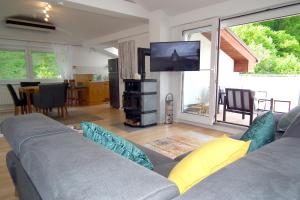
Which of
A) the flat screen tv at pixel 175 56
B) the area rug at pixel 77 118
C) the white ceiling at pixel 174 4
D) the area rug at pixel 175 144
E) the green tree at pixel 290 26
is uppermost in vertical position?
the green tree at pixel 290 26

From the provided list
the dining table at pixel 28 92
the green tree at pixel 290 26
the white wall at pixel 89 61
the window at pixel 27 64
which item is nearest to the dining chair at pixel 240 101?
the dining table at pixel 28 92

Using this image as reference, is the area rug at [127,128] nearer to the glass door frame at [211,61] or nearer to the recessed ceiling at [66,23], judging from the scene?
the glass door frame at [211,61]

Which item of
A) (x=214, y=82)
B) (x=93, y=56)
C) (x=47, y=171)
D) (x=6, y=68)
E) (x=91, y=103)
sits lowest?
(x=91, y=103)

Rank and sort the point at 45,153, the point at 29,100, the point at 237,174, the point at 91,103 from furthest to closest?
1. the point at 91,103
2. the point at 29,100
3. the point at 45,153
4. the point at 237,174

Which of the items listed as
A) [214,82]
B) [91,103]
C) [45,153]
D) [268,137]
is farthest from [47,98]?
[268,137]

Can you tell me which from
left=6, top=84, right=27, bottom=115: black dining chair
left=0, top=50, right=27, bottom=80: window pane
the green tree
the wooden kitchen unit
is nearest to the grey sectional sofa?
left=6, top=84, right=27, bottom=115: black dining chair

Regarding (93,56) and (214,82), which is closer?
(214,82)

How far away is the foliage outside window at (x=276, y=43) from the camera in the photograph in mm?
7254

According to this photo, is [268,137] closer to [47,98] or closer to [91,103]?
[47,98]

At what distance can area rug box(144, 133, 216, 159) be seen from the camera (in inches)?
106

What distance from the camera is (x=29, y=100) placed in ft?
15.8

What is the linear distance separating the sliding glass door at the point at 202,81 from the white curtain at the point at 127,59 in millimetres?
1771

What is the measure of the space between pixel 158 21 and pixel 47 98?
3.05 meters

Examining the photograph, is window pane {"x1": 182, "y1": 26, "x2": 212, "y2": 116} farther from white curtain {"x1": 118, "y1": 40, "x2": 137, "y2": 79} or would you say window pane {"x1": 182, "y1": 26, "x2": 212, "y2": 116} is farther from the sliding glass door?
white curtain {"x1": 118, "y1": 40, "x2": 137, "y2": 79}
